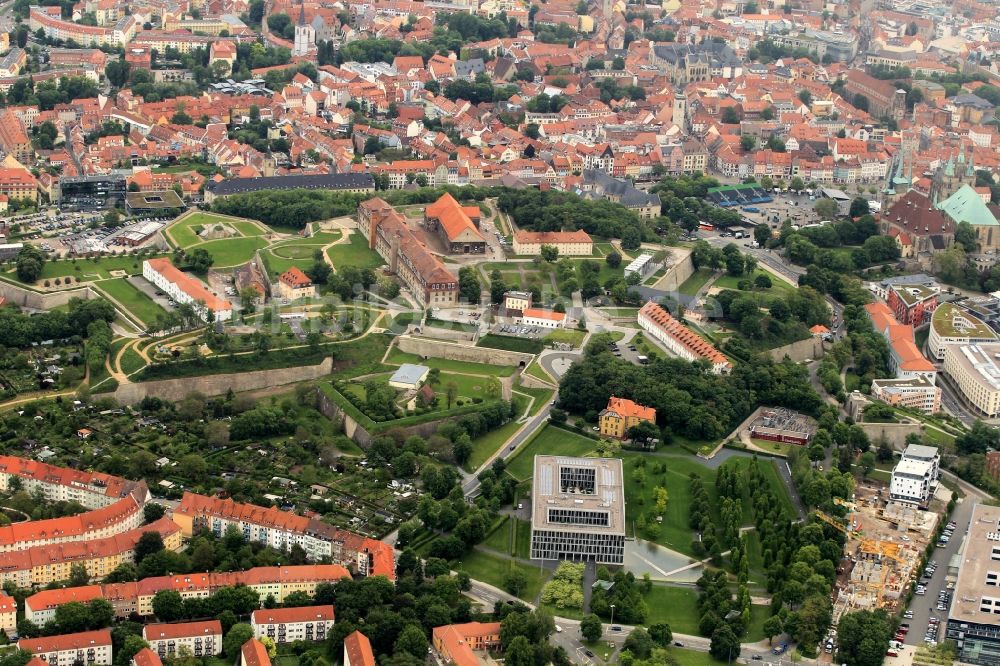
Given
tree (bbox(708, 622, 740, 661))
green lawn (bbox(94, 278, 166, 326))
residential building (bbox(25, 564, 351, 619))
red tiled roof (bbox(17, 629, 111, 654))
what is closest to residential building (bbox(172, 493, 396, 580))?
residential building (bbox(25, 564, 351, 619))

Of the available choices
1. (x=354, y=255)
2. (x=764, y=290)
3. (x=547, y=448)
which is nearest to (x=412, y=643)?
(x=547, y=448)

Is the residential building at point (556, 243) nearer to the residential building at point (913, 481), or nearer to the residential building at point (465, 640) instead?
the residential building at point (913, 481)

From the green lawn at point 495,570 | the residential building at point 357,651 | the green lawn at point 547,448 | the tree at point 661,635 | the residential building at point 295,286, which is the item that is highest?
the residential building at point 357,651

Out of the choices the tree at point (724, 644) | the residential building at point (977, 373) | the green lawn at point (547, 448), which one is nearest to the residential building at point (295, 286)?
the green lawn at point (547, 448)

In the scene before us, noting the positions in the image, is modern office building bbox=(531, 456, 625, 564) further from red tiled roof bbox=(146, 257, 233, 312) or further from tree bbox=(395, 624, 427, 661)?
red tiled roof bbox=(146, 257, 233, 312)

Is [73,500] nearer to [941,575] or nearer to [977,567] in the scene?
[941,575]

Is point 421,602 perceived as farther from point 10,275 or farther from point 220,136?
point 220,136

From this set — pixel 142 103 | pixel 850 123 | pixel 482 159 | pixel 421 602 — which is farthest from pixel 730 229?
pixel 421 602
